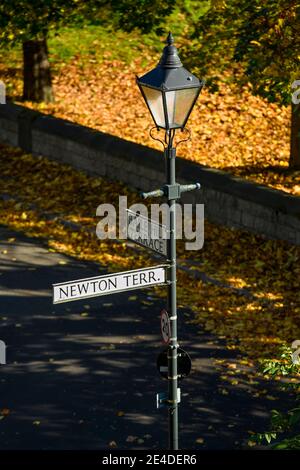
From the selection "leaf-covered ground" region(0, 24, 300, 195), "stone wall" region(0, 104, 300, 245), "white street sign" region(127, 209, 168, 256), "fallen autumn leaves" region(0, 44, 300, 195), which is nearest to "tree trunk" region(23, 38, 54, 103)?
"fallen autumn leaves" region(0, 44, 300, 195)

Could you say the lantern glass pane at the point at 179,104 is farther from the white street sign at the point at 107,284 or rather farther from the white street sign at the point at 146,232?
the white street sign at the point at 107,284

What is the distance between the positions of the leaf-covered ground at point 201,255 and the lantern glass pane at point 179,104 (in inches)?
232

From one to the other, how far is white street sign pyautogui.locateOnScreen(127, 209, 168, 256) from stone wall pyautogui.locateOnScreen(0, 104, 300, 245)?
24.9 ft

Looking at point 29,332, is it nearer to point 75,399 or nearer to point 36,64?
point 75,399

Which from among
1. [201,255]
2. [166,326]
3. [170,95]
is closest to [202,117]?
[201,255]

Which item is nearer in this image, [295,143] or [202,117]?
[295,143]

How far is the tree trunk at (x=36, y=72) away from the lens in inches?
977

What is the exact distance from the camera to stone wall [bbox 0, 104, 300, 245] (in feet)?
61.7

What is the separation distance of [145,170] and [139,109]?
3.98 meters

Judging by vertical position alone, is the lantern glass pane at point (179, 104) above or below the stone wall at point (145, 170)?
below

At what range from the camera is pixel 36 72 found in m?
24.8

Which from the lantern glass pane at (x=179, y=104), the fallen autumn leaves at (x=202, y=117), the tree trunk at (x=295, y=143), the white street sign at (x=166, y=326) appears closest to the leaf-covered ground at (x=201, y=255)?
the fallen autumn leaves at (x=202, y=117)

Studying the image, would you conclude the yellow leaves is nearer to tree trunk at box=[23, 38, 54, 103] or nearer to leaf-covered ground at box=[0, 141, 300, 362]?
leaf-covered ground at box=[0, 141, 300, 362]

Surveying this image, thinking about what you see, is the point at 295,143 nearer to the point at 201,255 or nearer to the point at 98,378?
the point at 201,255
